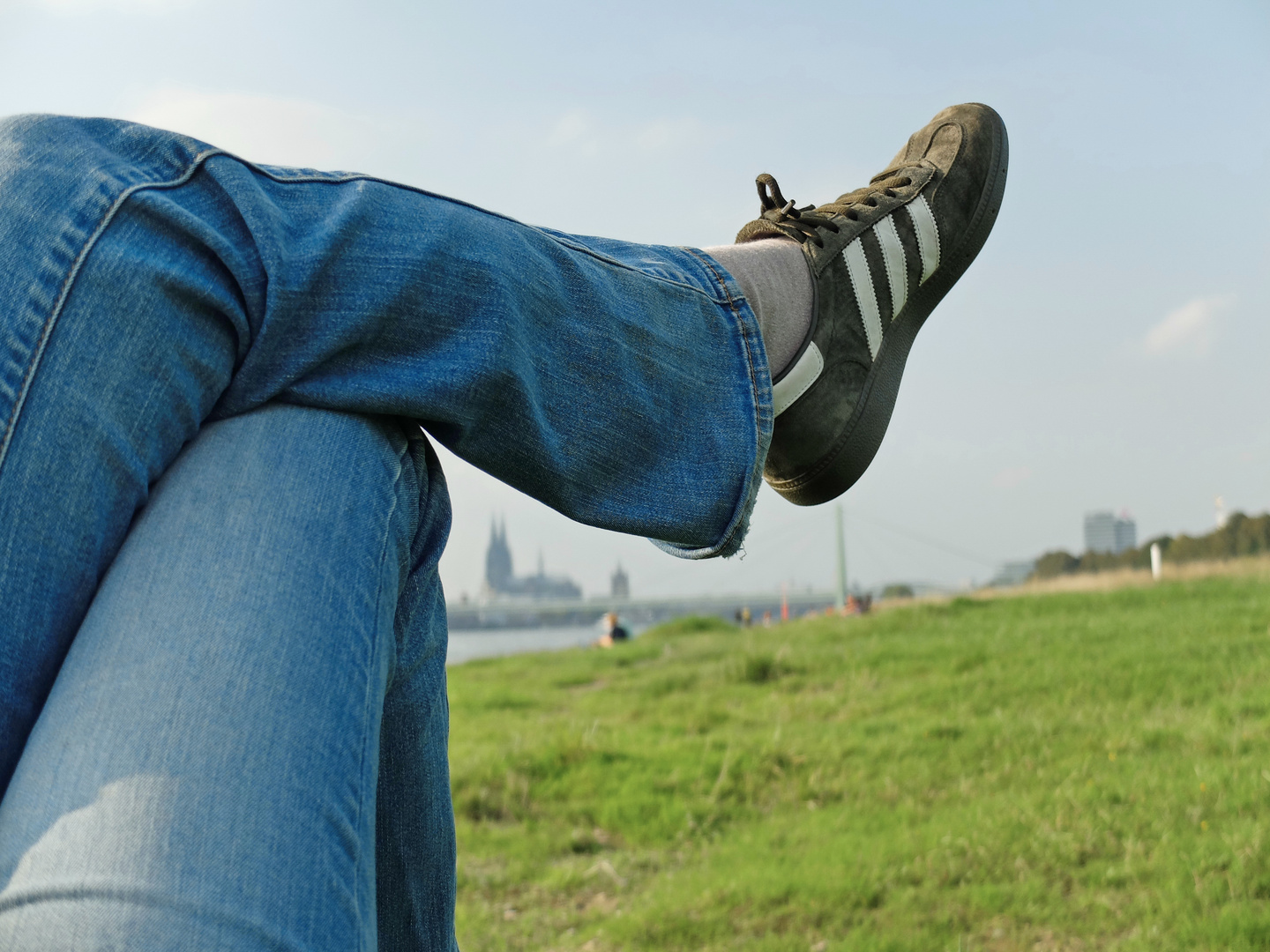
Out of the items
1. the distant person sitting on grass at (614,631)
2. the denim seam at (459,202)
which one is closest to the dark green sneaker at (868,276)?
the denim seam at (459,202)

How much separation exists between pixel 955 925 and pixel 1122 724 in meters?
1.43

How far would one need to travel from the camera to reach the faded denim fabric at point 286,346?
708 mm

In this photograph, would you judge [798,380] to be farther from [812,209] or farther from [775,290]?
[812,209]

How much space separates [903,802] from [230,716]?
2419mm

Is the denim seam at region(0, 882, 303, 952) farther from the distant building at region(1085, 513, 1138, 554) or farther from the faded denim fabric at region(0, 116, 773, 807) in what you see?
the distant building at region(1085, 513, 1138, 554)

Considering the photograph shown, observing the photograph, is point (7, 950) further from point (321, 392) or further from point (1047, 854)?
point (1047, 854)

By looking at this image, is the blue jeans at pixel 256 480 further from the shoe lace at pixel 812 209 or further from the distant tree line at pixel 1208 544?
the distant tree line at pixel 1208 544

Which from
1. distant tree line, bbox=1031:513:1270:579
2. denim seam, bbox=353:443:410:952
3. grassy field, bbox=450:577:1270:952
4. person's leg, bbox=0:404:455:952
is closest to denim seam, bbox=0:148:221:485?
person's leg, bbox=0:404:455:952

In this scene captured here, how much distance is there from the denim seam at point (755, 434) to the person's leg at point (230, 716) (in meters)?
0.43

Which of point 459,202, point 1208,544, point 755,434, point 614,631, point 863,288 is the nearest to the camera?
point 459,202

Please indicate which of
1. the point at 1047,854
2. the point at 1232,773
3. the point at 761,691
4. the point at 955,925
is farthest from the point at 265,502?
the point at 761,691

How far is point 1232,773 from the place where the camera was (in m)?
2.36

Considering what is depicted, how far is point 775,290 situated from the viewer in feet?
4.55

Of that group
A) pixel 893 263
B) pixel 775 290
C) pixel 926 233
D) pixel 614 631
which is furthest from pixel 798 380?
pixel 614 631
